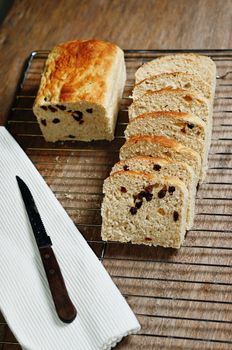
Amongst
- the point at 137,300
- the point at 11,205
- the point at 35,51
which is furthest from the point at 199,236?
the point at 35,51

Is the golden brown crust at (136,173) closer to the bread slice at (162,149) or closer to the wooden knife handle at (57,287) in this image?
the bread slice at (162,149)

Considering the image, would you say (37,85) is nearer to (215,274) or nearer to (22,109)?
(22,109)

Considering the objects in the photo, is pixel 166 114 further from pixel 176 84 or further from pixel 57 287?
pixel 57 287

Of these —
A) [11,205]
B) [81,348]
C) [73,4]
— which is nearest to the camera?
[81,348]

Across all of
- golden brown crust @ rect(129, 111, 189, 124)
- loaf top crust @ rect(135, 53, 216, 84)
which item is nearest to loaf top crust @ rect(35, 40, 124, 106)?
loaf top crust @ rect(135, 53, 216, 84)

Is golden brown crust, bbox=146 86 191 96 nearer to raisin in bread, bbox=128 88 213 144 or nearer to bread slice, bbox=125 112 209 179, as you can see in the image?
raisin in bread, bbox=128 88 213 144
